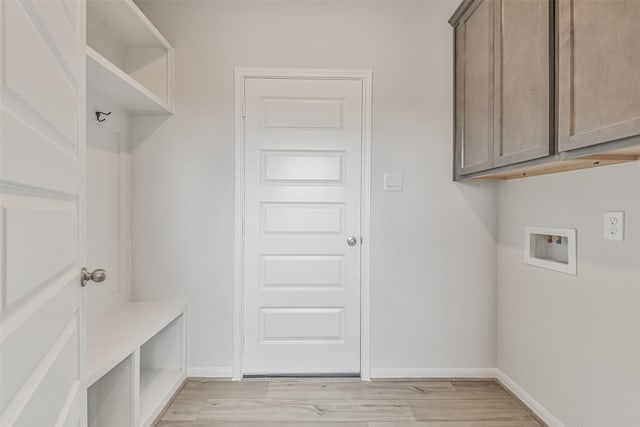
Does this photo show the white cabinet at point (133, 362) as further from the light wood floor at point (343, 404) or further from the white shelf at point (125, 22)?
the white shelf at point (125, 22)

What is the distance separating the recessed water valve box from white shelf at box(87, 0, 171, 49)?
2.40m

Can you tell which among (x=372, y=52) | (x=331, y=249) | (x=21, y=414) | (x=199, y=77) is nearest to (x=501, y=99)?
(x=372, y=52)

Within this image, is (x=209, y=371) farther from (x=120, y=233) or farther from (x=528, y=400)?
(x=528, y=400)

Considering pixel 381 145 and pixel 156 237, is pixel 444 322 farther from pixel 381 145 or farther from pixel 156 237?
pixel 156 237

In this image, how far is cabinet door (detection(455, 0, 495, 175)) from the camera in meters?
1.99

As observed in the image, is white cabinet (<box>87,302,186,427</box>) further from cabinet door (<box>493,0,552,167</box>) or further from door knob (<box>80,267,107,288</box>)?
cabinet door (<box>493,0,552,167</box>)

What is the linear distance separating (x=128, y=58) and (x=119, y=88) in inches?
23.0

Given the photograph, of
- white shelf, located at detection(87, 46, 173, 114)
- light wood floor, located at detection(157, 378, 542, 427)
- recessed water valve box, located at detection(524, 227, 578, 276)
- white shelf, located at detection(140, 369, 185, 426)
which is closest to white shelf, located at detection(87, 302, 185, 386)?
white shelf, located at detection(140, 369, 185, 426)

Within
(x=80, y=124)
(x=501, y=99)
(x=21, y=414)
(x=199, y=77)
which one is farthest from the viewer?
(x=199, y=77)

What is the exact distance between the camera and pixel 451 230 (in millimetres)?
2479

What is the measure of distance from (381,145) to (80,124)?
5.71 feet

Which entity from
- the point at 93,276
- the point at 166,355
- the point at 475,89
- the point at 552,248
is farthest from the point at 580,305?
the point at 166,355

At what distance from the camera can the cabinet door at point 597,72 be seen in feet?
3.66

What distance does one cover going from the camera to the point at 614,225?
4.99 ft
